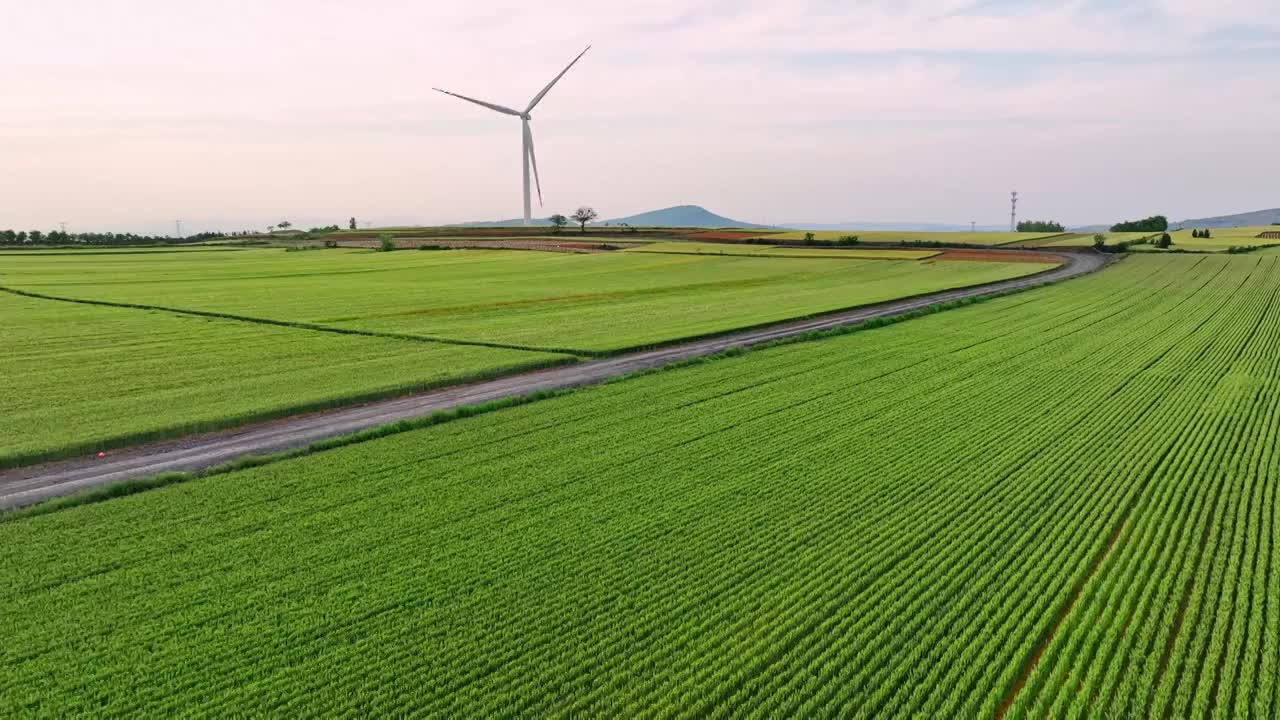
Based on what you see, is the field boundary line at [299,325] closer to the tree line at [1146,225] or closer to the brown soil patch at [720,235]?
the brown soil patch at [720,235]

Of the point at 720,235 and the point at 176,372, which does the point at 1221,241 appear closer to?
the point at 720,235

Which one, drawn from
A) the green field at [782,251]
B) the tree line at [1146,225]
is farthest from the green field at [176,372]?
the tree line at [1146,225]

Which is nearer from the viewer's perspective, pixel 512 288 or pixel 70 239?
pixel 512 288

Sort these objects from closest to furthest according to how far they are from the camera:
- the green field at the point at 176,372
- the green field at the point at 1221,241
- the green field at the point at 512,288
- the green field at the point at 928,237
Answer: the green field at the point at 176,372 → the green field at the point at 512,288 → the green field at the point at 1221,241 → the green field at the point at 928,237

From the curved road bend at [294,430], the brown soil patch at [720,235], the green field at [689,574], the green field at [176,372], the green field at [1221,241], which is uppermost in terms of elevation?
the brown soil patch at [720,235]

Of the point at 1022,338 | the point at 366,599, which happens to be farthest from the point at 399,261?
the point at 366,599

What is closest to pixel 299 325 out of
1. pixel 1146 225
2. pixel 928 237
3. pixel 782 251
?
pixel 782 251

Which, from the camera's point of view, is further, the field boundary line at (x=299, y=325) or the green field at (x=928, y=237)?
the green field at (x=928, y=237)
